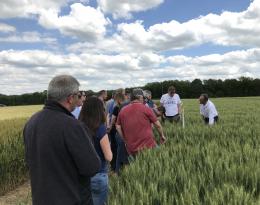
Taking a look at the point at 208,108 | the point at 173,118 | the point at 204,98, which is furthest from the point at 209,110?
the point at 173,118

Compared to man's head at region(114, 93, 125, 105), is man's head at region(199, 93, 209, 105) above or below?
below

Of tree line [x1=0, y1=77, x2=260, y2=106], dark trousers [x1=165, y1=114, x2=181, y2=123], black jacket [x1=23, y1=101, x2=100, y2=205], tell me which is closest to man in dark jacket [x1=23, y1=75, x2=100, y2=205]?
black jacket [x1=23, y1=101, x2=100, y2=205]

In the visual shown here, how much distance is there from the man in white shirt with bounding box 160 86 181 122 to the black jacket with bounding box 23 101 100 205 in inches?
425

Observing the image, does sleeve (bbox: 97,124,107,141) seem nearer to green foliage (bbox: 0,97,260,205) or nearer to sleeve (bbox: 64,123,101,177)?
green foliage (bbox: 0,97,260,205)

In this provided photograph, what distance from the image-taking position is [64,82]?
366 centimetres

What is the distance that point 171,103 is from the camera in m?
14.5

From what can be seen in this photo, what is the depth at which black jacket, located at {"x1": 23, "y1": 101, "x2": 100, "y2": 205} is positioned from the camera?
3.51 m

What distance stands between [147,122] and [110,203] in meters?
3.21

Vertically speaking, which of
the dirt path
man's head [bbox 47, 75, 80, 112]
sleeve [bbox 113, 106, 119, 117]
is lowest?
the dirt path

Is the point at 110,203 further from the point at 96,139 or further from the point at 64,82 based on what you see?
the point at 64,82

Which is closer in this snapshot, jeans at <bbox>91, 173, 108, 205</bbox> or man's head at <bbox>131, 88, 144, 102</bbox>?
jeans at <bbox>91, 173, 108, 205</bbox>

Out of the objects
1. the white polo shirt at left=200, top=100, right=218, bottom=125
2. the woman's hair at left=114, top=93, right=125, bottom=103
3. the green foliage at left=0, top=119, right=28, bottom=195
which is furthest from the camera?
the white polo shirt at left=200, top=100, right=218, bottom=125

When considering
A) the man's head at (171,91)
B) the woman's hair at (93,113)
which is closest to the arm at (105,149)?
the woman's hair at (93,113)

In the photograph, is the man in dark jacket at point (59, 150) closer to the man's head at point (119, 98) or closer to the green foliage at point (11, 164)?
the man's head at point (119, 98)
